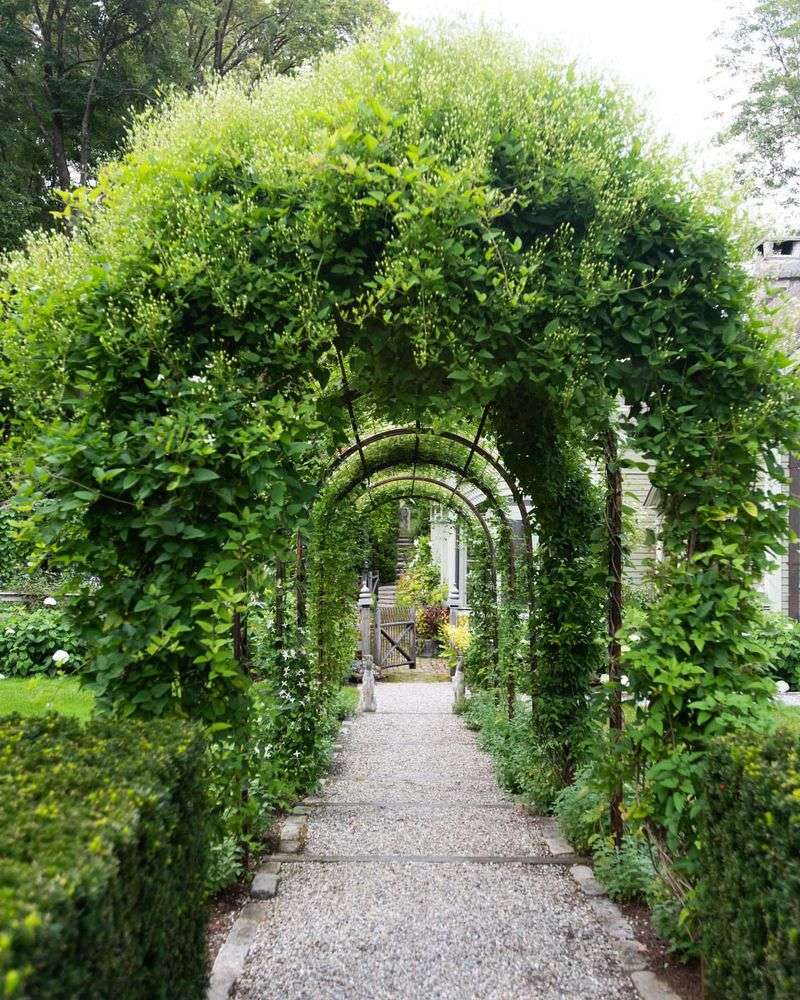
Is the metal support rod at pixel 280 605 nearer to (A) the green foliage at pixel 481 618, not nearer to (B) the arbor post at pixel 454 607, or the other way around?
(A) the green foliage at pixel 481 618

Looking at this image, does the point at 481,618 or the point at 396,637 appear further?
the point at 396,637

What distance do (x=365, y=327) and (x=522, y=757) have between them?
362 cm

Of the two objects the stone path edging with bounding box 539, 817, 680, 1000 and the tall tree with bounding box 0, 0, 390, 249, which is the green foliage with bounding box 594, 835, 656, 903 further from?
the tall tree with bounding box 0, 0, 390, 249

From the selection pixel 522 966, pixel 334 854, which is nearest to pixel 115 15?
pixel 334 854

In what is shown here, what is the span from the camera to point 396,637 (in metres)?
14.8

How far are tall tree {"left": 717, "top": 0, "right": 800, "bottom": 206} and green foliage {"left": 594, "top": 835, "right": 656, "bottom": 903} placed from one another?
17974 millimetres

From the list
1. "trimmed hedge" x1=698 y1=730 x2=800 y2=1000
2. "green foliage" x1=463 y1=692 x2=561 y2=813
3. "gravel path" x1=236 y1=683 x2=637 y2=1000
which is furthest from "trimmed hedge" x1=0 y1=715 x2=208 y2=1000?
"green foliage" x1=463 y1=692 x2=561 y2=813

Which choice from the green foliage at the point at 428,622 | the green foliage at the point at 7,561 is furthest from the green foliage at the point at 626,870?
the green foliage at the point at 428,622

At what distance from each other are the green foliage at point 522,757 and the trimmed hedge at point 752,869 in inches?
96.9

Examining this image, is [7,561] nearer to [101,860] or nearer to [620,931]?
[620,931]

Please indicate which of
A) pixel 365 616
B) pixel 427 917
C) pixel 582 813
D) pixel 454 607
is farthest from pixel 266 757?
pixel 454 607

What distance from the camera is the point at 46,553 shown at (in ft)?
9.26

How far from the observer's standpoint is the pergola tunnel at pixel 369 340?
8.85 ft

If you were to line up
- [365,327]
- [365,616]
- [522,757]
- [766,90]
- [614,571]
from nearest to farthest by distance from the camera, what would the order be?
[365,327] → [614,571] → [522,757] → [365,616] → [766,90]
